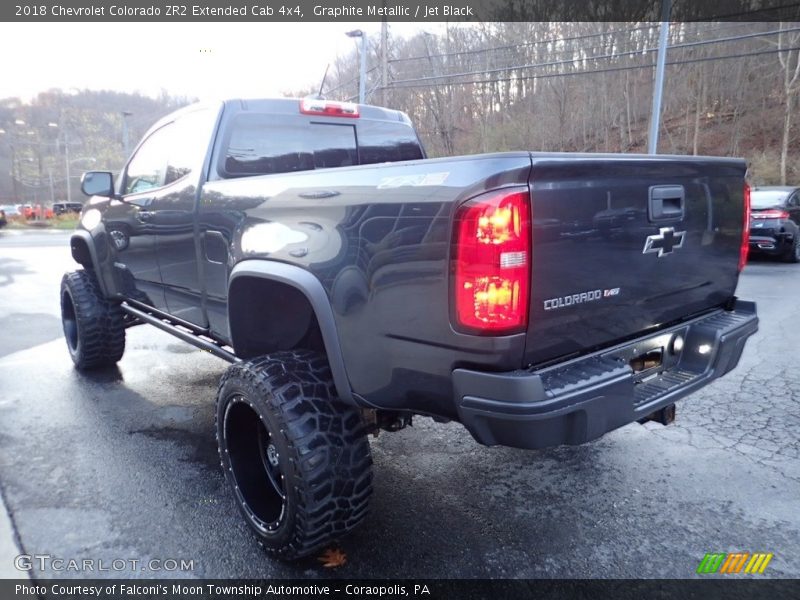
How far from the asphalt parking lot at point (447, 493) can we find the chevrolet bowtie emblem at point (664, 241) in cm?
132

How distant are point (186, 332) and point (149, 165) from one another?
136 cm

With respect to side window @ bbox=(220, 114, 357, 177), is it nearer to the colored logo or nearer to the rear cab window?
the rear cab window

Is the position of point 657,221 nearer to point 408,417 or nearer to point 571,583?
point 408,417

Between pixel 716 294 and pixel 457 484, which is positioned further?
pixel 457 484

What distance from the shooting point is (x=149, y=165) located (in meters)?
4.24

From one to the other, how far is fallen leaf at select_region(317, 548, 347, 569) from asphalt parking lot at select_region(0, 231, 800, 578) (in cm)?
3

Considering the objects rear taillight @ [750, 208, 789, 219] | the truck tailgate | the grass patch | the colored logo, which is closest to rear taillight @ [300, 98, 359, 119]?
the truck tailgate

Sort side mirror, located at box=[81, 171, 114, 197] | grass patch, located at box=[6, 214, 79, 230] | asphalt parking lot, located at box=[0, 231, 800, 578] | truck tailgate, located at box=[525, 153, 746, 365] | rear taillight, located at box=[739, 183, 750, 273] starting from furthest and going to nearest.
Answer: grass patch, located at box=[6, 214, 79, 230] < side mirror, located at box=[81, 171, 114, 197] < rear taillight, located at box=[739, 183, 750, 273] < asphalt parking lot, located at box=[0, 231, 800, 578] < truck tailgate, located at box=[525, 153, 746, 365]

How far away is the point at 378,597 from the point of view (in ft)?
7.62

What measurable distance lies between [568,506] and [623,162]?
5.75 feet

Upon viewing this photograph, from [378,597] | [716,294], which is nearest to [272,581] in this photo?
[378,597]

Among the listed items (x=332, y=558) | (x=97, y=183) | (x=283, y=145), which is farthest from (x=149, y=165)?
(x=332, y=558)

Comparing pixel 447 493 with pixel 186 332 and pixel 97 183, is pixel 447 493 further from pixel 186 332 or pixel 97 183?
pixel 97 183

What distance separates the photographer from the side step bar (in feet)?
10.8
